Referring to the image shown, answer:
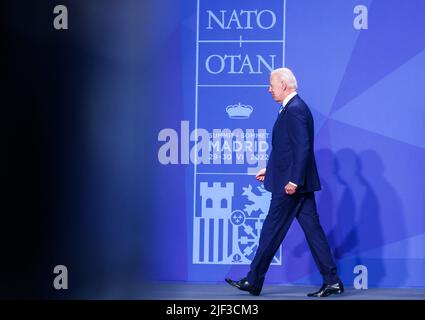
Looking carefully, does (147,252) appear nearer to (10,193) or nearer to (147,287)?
(147,287)

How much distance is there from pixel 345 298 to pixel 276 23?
2.07m

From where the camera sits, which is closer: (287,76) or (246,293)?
(287,76)

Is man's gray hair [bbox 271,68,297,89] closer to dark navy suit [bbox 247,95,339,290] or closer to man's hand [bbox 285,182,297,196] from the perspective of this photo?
dark navy suit [bbox 247,95,339,290]

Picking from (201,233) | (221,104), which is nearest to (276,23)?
(221,104)

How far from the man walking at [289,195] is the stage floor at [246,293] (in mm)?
126

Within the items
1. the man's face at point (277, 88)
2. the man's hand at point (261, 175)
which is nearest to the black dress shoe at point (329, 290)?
the man's hand at point (261, 175)

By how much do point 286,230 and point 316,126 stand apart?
3.28ft

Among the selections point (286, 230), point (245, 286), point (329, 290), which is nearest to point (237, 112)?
point (286, 230)

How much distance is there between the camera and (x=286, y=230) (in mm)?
6855

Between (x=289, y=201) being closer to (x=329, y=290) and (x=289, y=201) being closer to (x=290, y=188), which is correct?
(x=290, y=188)

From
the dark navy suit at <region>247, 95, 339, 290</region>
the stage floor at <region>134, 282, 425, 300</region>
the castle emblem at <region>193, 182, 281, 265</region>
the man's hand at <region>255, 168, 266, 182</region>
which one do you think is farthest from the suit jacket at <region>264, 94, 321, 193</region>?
the stage floor at <region>134, 282, 425, 300</region>

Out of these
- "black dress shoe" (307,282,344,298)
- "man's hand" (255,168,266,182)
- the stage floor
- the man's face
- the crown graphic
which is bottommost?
the stage floor

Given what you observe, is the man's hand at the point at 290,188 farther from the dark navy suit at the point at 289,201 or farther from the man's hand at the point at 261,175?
the man's hand at the point at 261,175

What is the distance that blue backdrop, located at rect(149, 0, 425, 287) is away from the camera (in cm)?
743
